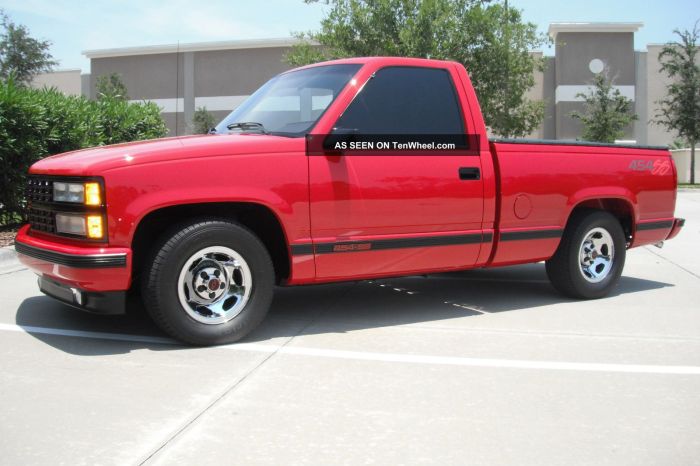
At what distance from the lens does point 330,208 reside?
4.84 m

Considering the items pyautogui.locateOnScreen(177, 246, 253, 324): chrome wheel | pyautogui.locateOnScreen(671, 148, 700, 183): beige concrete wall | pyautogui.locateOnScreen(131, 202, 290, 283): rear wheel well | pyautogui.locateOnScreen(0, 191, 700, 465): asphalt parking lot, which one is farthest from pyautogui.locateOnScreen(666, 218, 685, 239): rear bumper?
pyautogui.locateOnScreen(671, 148, 700, 183): beige concrete wall

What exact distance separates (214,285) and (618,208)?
4.05m

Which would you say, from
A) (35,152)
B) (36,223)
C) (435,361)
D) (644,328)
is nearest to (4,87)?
(35,152)

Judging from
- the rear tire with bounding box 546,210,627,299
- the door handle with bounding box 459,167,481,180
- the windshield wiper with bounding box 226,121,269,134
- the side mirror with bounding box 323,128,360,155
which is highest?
the windshield wiper with bounding box 226,121,269,134

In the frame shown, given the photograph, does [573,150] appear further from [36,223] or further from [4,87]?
[4,87]

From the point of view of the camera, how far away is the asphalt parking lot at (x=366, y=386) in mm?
3113

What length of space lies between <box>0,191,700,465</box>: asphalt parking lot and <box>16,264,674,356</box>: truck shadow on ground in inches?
1.1

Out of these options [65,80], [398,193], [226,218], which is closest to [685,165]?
[398,193]

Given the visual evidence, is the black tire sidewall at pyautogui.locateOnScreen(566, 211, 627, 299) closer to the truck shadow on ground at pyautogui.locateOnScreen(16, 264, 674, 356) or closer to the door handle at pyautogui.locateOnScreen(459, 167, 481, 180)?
the truck shadow on ground at pyautogui.locateOnScreen(16, 264, 674, 356)

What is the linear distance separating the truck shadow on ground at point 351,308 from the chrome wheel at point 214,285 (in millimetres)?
292

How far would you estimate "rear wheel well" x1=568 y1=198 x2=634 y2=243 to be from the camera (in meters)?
6.38

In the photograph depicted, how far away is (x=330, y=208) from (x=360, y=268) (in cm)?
52

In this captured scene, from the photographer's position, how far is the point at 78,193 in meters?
4.30

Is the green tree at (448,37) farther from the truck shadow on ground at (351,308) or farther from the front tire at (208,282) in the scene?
the front tire at (208,282)
